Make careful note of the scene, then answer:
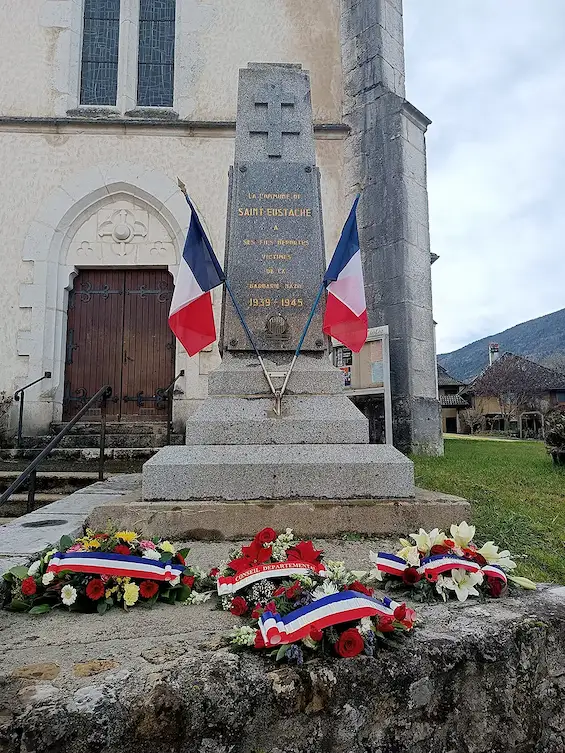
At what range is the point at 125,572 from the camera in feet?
6.57

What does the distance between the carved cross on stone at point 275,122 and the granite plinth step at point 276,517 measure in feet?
10.1

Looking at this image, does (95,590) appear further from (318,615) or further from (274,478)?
(274,478)

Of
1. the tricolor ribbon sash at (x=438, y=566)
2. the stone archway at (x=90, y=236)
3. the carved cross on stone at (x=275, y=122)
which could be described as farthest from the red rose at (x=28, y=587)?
the stone archway at (x=90, y=236)

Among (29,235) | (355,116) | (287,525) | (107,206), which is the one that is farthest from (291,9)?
(287,525)

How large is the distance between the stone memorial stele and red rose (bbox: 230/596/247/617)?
1279 millimetres

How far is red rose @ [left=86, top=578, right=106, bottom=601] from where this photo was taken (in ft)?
6.20

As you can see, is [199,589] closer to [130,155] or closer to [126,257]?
[126,257]

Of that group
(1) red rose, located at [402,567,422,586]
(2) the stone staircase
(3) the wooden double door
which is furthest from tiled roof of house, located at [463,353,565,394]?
(1) red rose, located at [402,567,422,586]

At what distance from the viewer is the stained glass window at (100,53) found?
8.99m

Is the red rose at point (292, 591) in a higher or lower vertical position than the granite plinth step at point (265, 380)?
lower

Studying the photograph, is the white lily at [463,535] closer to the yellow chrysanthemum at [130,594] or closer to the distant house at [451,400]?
the yellow chrysanthemum at [130,594]

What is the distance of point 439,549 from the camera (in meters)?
2.13

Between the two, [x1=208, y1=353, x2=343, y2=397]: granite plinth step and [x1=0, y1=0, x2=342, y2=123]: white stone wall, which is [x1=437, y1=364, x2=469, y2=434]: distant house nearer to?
[x1=0, y1=0, x2=342, y2=123]: white stone wall

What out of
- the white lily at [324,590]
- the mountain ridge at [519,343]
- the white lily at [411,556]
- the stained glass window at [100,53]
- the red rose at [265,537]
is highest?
the mountain ridge at [519,343]
